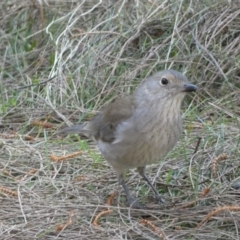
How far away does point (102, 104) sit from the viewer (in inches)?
330

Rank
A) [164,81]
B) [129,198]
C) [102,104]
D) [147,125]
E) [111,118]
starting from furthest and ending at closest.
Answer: [102,104]
[111,118]
[129,198]
[164,81]
[147,125]

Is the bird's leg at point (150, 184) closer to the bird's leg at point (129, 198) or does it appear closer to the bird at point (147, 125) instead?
the bird at point (147, 125)

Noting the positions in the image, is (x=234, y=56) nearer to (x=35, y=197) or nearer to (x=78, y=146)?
(x=78, y=146)

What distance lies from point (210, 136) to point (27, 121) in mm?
1741

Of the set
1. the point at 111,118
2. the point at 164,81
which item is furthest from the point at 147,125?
the point at 111,118

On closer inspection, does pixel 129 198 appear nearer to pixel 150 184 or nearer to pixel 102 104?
pixel 150 184

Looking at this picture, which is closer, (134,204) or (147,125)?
(147,125)

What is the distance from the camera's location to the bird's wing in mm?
6371

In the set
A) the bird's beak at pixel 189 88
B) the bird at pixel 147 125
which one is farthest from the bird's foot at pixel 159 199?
the bird's beak at pixel 189 88

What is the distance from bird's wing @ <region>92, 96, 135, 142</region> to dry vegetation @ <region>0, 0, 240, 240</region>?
1.38 feet

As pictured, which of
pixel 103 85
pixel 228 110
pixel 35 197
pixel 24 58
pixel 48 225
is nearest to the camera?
pixel 48 225

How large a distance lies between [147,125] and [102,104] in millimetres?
2263

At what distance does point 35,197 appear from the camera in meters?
6.52

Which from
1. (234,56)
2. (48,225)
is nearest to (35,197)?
(48,225)
